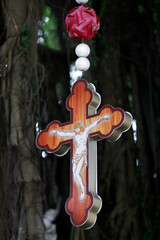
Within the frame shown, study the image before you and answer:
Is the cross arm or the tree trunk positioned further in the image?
the tree trunk

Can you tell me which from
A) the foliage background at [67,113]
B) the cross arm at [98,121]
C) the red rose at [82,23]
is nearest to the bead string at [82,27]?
the red rose at [82,23]

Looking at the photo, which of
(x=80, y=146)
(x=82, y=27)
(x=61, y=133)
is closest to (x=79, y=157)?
(x=80, y=146)

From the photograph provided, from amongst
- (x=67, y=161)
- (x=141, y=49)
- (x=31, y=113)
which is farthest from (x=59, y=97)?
(x=31, y=113)

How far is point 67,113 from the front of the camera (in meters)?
3.62

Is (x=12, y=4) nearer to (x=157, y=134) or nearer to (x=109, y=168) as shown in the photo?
(x=109, y=168)

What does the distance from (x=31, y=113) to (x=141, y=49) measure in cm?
161

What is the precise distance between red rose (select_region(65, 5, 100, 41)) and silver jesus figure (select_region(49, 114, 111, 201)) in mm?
336

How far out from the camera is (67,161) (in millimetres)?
3779

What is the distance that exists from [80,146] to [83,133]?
0.05m

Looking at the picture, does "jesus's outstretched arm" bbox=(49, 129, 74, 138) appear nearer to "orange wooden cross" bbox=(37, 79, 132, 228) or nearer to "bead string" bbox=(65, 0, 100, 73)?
"orange wooden cross" bbox=(37, 79, 132, 228)

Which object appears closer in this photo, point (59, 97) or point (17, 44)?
point (17, 44)

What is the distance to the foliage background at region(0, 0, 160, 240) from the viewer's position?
264 cm

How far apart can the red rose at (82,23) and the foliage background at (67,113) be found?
0.62m

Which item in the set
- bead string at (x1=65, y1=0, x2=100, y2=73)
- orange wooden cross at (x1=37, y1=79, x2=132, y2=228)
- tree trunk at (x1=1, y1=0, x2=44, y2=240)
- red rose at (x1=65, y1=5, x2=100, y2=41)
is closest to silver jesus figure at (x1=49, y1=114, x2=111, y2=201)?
orange wooden cross at (x1=37, y1=79, x2=132, y2=228)
